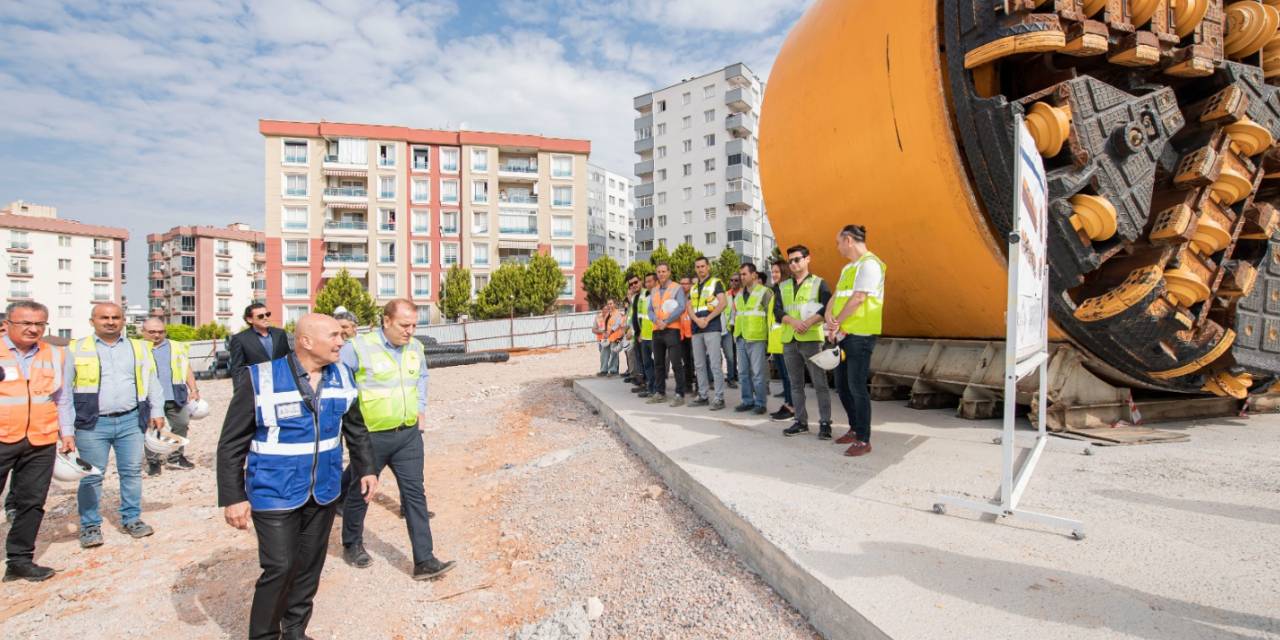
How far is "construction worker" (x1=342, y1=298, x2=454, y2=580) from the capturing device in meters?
3.83

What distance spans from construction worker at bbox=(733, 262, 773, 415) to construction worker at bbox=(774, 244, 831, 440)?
0.92 metres

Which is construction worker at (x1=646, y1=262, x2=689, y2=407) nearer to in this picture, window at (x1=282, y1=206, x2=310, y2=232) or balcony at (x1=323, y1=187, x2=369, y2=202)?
balcony at (x1=323, y1=187, x2=369, y2=202)

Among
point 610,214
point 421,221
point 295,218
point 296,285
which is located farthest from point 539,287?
point 610,214

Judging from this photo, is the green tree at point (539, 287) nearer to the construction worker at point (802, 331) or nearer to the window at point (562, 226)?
the window at point (562, 226)

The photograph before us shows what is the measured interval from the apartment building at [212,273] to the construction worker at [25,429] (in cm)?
7578

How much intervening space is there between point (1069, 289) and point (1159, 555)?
2.59 meters

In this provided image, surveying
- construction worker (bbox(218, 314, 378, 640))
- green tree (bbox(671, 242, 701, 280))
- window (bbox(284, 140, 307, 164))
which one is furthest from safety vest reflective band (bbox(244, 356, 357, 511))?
window (bbox(284, 140, 307, 164))

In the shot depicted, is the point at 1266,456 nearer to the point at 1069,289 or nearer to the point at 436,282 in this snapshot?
the point at 1069,289

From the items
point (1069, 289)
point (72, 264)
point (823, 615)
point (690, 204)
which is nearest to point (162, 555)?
point (823, 615)

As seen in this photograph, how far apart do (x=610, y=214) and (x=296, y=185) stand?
43.0m

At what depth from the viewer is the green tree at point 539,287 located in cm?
4219

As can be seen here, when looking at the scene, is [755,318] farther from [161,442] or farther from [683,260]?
[683,260]

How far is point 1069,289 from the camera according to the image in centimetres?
475

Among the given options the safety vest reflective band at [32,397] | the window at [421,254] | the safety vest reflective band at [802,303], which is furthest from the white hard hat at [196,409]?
the window at [421,254]
